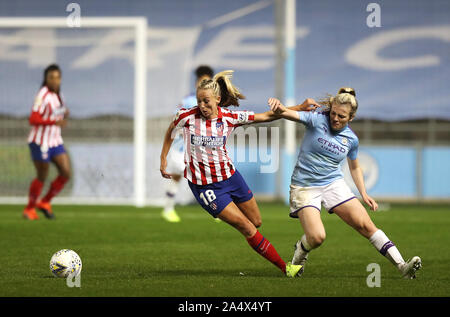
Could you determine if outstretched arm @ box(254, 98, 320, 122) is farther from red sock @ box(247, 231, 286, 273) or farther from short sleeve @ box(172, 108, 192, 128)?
red sock @ box(247, 231, 286, 273)

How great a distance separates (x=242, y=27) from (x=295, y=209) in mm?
22164

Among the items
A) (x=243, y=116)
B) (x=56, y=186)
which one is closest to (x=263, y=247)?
(x=243, y=116)

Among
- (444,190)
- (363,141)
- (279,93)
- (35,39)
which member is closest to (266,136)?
(279,93)

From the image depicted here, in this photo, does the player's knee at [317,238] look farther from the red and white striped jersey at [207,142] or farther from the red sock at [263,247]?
the red and white striped jersey at [207,142]

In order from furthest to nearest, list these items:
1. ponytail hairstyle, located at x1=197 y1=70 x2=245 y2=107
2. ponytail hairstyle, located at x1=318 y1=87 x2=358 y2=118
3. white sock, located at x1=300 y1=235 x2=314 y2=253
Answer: white sock, located at x1=300 y1=235 x2=314 y2=253 → ponytail hairstyle, located at x1=197 y1=70 x2=245 y2=107 → ponytail hairstyle, located at x1=318 y1=87 x2=358 y2=118

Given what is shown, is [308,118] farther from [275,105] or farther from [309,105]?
[275,105]

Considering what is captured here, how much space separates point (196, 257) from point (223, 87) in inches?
83.9

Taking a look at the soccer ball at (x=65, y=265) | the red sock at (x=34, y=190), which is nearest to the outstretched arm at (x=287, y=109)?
the soccer ball at (x=65, y=265)

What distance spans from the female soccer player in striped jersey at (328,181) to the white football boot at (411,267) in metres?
0.01

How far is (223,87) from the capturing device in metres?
6.75

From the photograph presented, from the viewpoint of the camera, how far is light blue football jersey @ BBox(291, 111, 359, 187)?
6641 mm

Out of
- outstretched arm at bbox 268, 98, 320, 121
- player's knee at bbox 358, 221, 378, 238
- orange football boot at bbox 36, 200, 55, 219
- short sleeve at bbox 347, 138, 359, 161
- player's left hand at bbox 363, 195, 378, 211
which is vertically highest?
outstretched arm at bbox 268, 98, 320, 121

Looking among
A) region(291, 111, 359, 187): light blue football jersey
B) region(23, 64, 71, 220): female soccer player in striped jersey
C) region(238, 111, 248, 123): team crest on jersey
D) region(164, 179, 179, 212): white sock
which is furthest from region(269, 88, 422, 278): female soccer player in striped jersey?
region(23, 64, 71, 220): female soccer player in striped jersey

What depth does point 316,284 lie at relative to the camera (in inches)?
241
